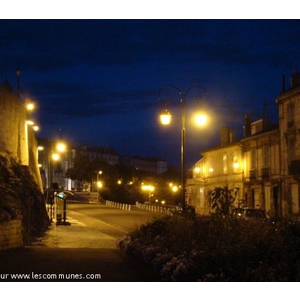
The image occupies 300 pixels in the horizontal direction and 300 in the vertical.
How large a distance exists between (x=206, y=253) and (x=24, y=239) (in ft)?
43.1

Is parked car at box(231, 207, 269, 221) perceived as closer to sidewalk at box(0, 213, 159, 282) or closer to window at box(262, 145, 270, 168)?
sidewalk at box(0, 213, 159, 282)

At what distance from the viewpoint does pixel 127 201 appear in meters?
96.6

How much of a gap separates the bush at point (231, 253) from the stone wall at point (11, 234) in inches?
230

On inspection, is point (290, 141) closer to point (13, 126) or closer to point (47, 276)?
point (13, 126)

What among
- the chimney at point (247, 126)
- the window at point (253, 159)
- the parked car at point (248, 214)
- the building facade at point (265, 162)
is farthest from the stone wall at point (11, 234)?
the chimney at point (247, 126)

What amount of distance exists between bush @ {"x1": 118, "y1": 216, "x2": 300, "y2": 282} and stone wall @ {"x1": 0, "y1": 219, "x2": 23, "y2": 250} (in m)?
5.85

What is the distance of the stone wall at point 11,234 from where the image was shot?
18812mm

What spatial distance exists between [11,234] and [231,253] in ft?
35.1

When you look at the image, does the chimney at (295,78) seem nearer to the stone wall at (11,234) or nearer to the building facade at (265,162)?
the building facade at (265,162)

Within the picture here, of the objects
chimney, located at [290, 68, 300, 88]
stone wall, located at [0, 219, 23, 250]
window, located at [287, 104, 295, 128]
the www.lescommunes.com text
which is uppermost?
chimney, located at [290, 68, 300, 88]

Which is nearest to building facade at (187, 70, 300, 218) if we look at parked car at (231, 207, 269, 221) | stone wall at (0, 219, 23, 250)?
parked car at (231, 207, 269, 221)

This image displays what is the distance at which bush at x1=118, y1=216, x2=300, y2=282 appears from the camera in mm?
9938

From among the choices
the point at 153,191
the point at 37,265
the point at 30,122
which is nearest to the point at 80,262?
the point at 37,265

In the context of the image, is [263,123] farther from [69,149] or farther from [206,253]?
[69,149]
